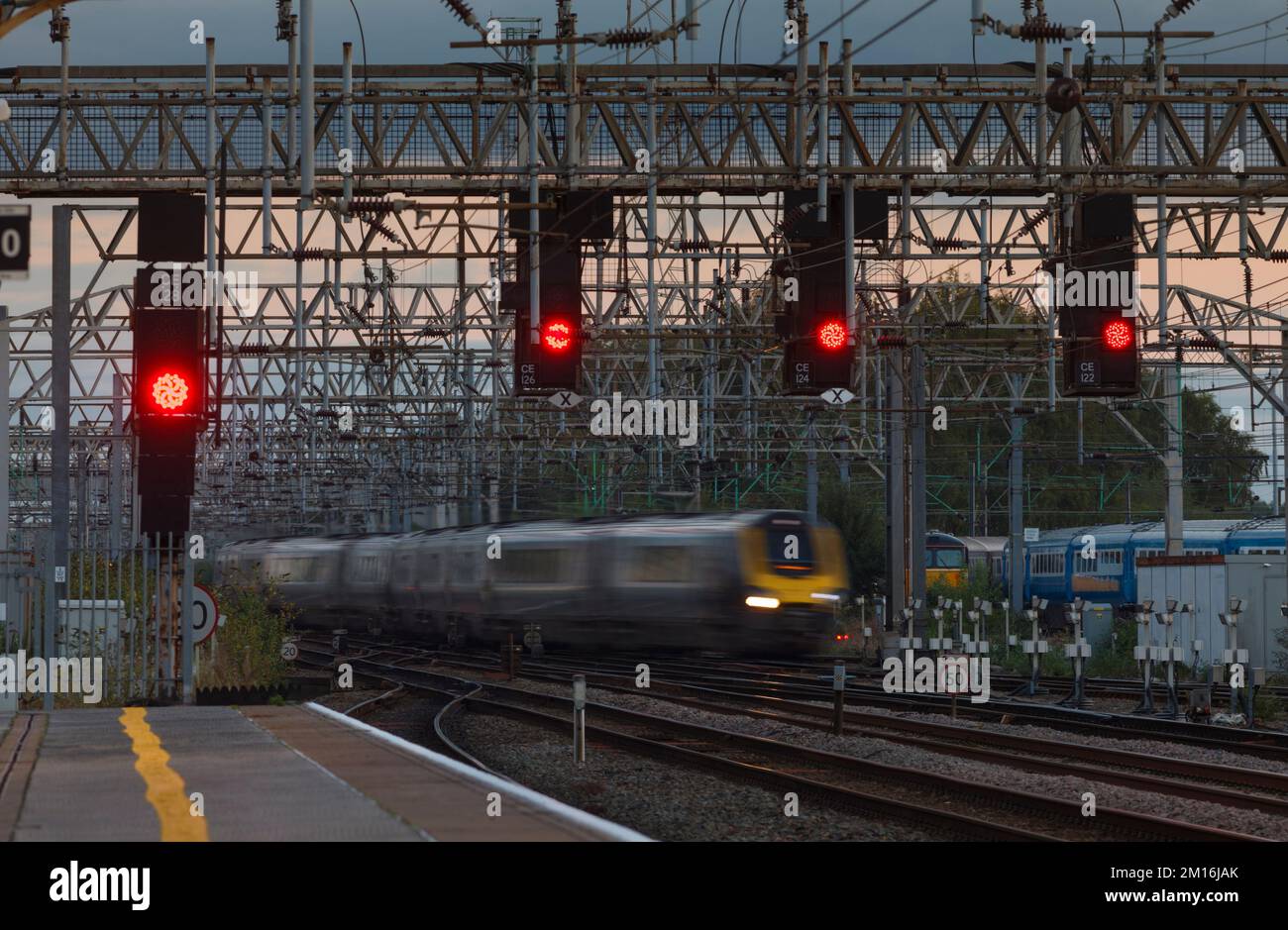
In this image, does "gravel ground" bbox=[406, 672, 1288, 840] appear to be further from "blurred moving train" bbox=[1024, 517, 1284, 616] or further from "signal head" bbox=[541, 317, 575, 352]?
"blurred moving train" bbox=[1024, 517, 1284, 616]

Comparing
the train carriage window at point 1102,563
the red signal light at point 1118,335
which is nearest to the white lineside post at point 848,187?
the red signal light at point 1118,335

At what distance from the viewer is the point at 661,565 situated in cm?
3319

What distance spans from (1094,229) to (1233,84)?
2679 millimetres

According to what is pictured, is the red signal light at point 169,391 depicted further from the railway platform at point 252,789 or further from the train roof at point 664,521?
the train roof at point 664,521

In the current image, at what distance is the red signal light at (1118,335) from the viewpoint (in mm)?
22516

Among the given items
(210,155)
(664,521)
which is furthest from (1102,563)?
(210,155)

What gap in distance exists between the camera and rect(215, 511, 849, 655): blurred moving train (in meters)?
32.0

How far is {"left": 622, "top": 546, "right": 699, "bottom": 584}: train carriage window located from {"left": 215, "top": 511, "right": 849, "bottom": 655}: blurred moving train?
0.02m

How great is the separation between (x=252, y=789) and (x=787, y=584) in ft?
68.0

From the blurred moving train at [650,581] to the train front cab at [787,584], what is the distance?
0.7 inches

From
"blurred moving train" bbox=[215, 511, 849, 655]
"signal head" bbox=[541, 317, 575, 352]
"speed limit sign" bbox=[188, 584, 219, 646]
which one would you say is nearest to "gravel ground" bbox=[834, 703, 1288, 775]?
"blurred moving train" bbox=[215, 511, 849, 655]

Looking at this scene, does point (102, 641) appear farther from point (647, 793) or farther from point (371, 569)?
point (371, 569)

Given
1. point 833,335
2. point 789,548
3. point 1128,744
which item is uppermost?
point 833,335

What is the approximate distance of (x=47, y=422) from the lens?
6322 centimetres
